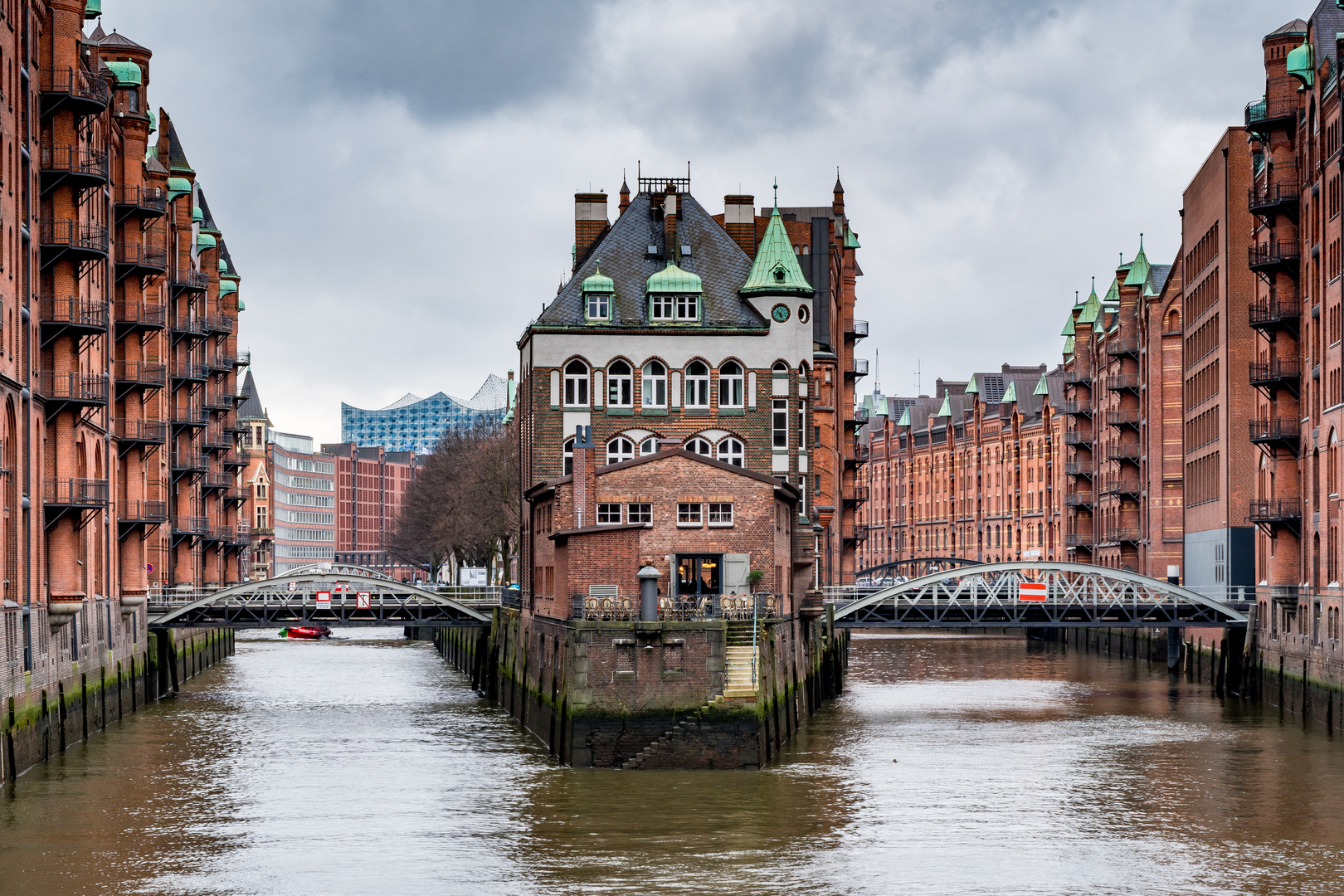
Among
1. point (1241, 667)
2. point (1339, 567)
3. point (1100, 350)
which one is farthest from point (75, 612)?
point (1100, 350)

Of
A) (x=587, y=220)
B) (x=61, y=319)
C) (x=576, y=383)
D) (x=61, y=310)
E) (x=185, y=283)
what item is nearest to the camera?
(x=61, y=319)

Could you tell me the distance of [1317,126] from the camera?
66.6m

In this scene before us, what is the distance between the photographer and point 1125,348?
11750 centimetres

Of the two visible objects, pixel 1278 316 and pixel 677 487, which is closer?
pixel 677 487

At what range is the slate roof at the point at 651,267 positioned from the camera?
238 ft

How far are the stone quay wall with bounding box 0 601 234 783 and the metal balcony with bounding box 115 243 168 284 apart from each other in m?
11.8

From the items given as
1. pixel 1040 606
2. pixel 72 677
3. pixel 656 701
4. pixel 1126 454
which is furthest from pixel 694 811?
pixel 1126 454

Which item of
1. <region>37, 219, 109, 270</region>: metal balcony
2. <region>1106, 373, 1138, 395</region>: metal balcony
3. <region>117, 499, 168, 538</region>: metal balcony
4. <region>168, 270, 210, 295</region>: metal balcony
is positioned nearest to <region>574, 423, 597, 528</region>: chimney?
<region>37, 219, 109, 270</region>: metal balcony

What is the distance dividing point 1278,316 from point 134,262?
128 feet

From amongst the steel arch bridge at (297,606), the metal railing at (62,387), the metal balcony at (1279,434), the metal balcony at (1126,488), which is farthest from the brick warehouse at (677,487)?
the metal balcony at (1126,488)

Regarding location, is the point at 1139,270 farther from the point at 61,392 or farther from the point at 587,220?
the point at 61,392

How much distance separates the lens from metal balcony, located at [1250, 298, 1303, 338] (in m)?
70.7

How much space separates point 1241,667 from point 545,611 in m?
30.4

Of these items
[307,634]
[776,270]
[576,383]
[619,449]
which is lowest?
[307,634]
